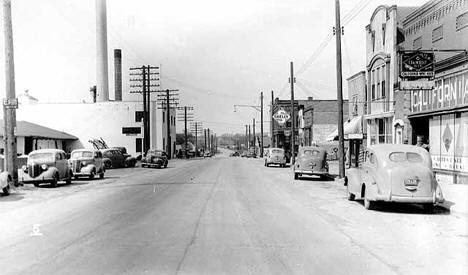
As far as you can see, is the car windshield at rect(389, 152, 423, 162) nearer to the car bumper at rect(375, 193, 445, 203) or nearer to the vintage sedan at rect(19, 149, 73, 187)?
the car bumper at rect(375, 193, 445, 203)

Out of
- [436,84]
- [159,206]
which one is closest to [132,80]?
[436,84]

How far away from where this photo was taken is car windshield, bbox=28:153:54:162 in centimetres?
2243

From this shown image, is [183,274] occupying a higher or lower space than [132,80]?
lower

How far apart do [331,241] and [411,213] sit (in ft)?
17.6

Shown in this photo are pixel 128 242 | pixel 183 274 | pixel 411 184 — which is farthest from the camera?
pixel 411 184

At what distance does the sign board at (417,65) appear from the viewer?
2023 centimetres

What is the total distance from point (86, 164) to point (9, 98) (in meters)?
7.50

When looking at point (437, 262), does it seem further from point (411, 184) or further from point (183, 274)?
point (411, 184)

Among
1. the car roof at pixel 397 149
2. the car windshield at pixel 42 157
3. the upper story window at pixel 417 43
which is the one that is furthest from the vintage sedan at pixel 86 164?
Result: the upper story window at pixel 417 43

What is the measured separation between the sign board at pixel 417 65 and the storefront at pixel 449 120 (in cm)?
78

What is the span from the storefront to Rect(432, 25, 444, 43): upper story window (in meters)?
1.83

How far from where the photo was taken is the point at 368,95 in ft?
110

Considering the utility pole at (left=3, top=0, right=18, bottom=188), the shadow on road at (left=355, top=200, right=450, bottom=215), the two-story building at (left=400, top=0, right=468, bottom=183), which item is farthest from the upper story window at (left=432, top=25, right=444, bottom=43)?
the utility pole at (left=3, top=0, right=18, bottom=188)

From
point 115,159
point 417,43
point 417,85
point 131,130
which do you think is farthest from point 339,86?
point 131,130
